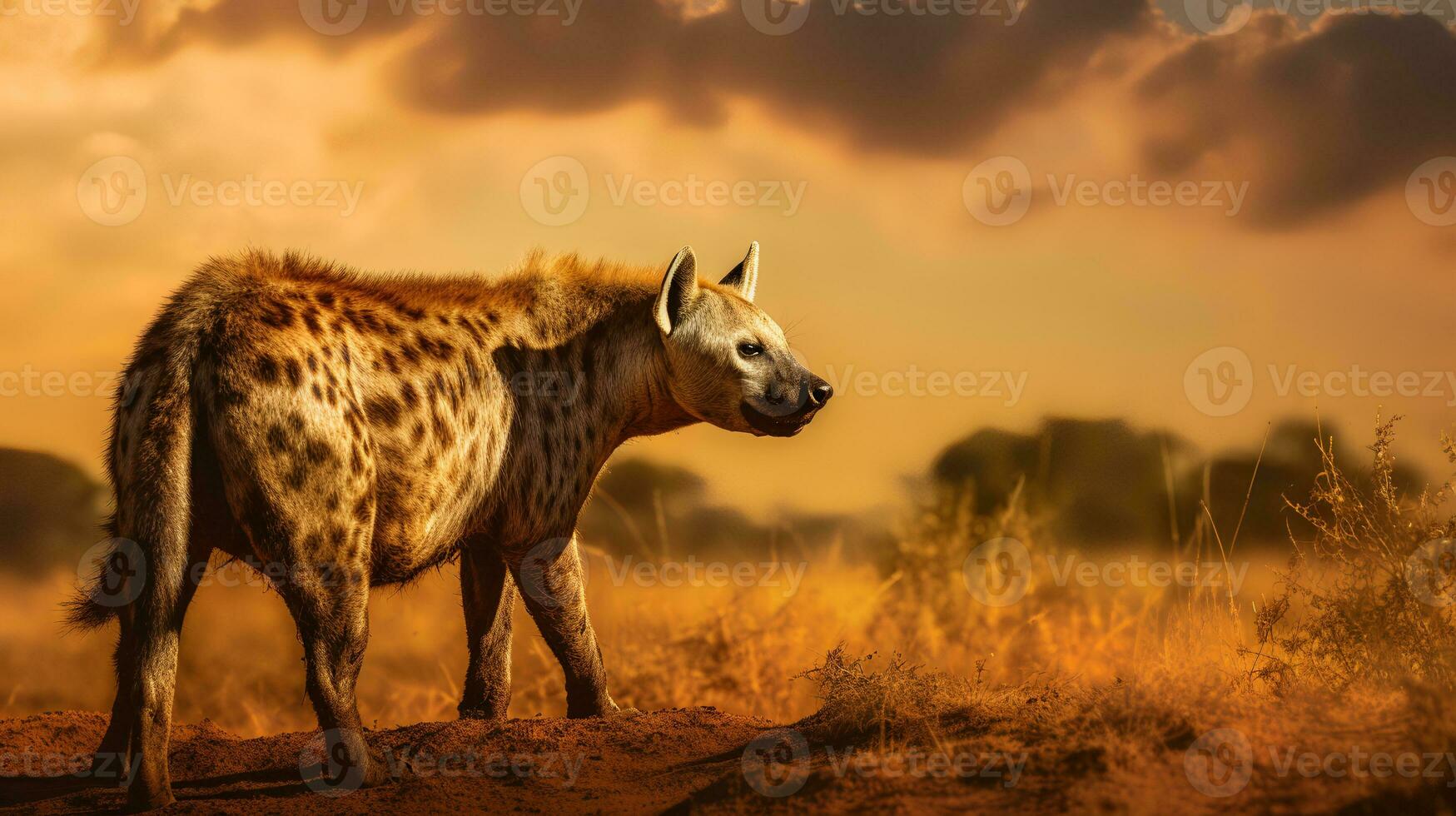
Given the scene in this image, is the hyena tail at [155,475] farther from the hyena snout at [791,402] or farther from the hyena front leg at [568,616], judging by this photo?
the hyena snout at [791,402]

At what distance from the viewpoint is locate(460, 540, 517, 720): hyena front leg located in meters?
9.53

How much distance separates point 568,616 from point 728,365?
2186 mm

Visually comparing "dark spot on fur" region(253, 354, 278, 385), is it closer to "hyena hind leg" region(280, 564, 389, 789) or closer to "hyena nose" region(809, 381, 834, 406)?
"hyena hind leg" region(280, 564, 389, 789)

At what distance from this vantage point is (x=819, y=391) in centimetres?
891

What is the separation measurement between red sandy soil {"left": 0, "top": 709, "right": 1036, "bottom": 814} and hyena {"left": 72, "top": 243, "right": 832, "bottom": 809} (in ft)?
1.39

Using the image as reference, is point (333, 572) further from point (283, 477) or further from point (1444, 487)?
point (1444, 487)

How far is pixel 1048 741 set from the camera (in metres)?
6.71

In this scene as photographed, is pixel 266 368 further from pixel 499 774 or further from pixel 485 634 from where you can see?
pixel 485 634

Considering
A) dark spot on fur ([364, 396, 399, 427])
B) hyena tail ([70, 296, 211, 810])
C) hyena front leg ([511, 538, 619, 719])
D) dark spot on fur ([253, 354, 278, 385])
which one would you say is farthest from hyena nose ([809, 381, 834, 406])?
hyena tail ([70, 296, 211, 810])

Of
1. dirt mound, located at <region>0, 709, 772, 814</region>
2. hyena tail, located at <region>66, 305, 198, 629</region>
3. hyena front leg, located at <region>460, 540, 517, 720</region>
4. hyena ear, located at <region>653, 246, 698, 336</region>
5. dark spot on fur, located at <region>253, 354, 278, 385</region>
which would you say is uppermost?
hyena ear, located at <region>653, 246, 698, 336</region>

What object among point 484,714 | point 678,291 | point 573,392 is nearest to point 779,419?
point 678,291

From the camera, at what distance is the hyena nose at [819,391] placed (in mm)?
8891

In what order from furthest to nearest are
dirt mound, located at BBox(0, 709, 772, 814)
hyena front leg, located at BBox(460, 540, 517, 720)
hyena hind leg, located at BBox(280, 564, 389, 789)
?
1. hyena front leg, located at BBox(460, 540, 517, 720)
2. dirt mound, located at BBox(0, 709, 772, 814)
3. hyena hind leg, located at BBox(280, 564, 389, 789)

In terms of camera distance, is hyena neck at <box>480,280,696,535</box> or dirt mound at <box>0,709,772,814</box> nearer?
dirt mound at <box>0,709,772,814</box>
